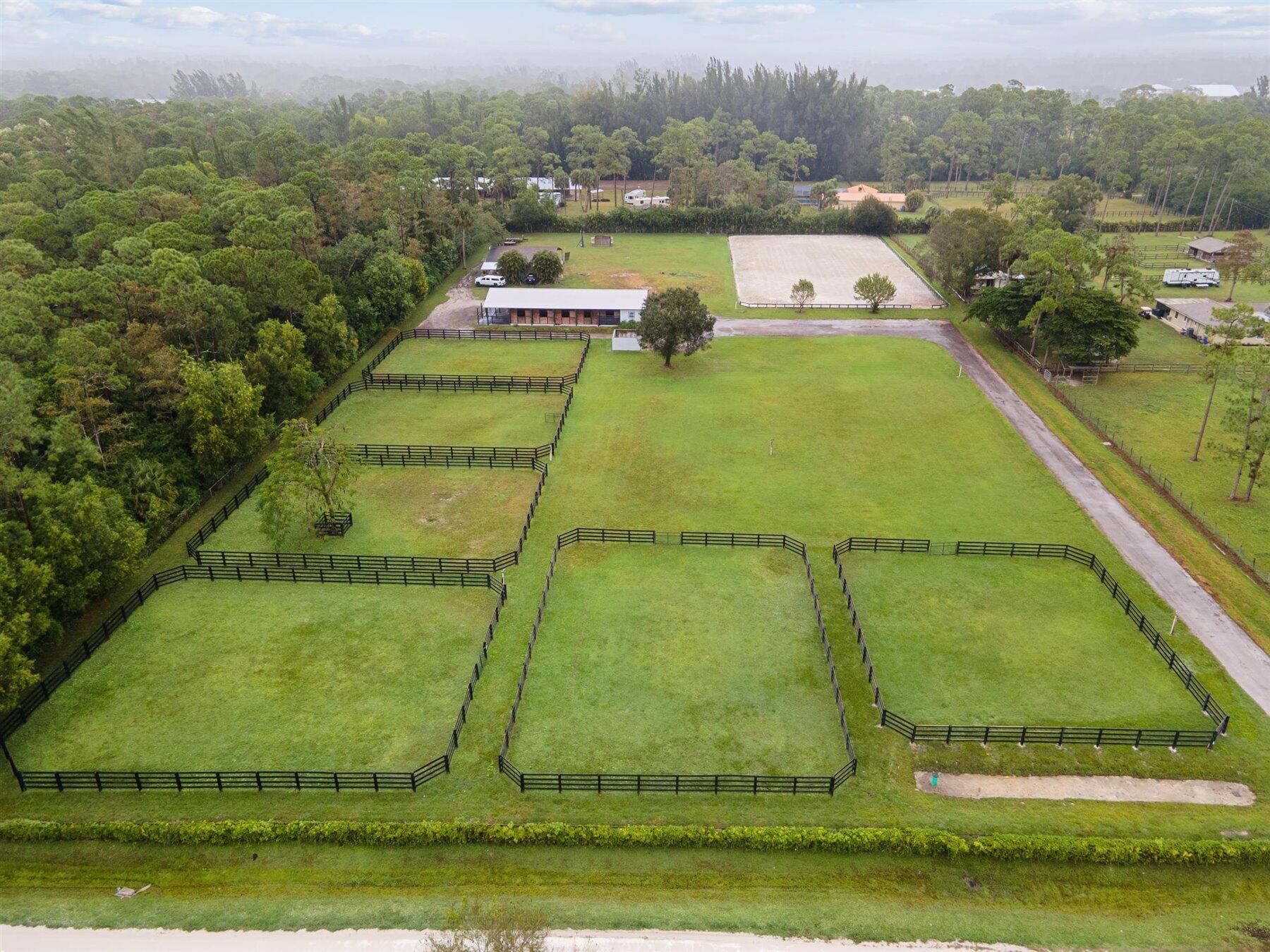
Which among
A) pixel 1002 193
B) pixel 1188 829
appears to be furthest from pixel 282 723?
pixel 1002 193

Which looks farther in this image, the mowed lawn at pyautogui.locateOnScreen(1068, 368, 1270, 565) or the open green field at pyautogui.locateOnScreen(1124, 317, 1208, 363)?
the open green field at pyautogui.locateOnScreen(1124, 317, 1208, 363)

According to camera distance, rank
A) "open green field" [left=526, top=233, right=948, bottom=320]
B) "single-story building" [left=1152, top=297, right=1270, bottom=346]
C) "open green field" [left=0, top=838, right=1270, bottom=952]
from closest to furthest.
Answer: "open green field" [left=0, top=838, right=1270, bottom=952], "single-story building" [left=1152, top=297, right=1270, bottom=346], "open green field" [left=526, top=233, right=948, bottom=320]

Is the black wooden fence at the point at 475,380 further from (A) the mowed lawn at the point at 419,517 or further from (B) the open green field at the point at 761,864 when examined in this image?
(B) the open green field at the point at 761,864

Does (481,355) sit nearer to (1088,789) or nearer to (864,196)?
(1088,789)

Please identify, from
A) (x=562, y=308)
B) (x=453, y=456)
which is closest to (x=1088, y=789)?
(x=453, y=456)

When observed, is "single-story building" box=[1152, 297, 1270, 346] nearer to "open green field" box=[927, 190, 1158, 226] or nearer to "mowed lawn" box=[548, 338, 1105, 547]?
"mowed lawn" box=[548, 338, 1105, 547]

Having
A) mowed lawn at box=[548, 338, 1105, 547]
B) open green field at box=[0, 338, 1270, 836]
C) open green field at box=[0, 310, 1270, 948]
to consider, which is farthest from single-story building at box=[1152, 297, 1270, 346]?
open green field at box=[0, 310, 1270, 948]
